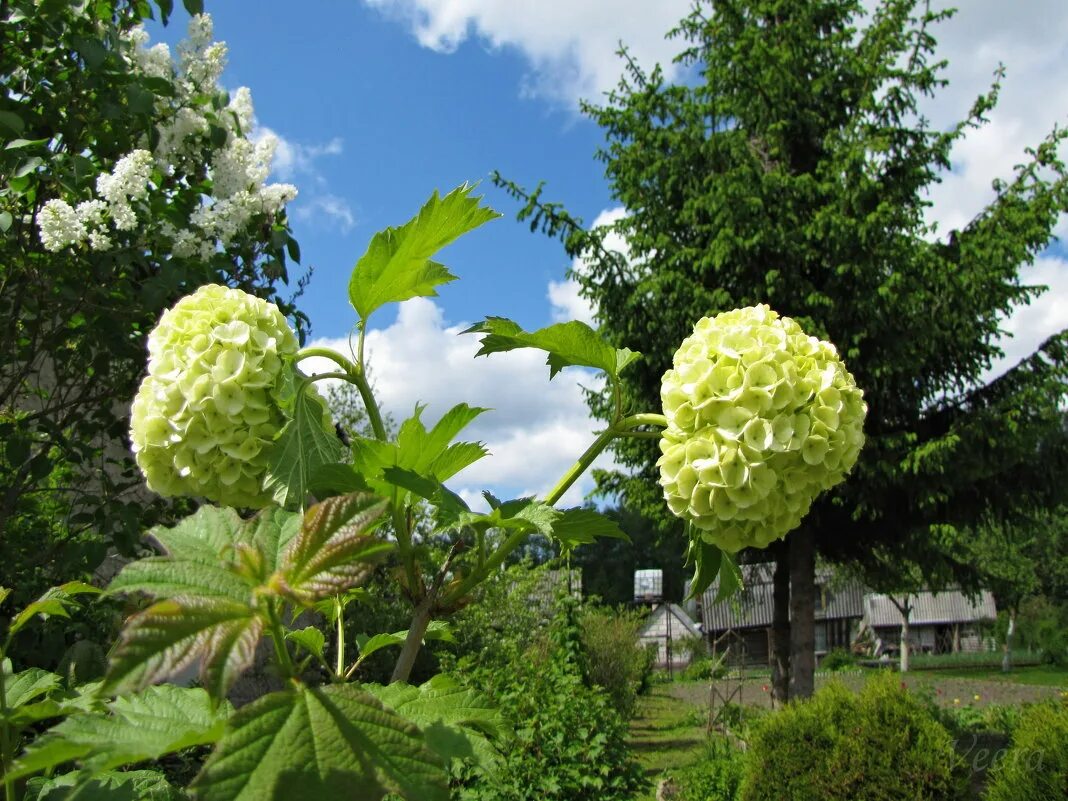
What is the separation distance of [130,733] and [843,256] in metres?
11.2

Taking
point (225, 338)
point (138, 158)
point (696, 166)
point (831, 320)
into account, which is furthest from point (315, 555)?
point (696, 166)

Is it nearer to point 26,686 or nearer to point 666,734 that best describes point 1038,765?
point 26,686

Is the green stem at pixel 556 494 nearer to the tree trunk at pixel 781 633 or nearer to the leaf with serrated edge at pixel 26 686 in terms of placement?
the leaf with serrated edge at pixel 26 686

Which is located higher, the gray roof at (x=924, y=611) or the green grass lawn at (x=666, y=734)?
the gray roof at (x=924, y=611)

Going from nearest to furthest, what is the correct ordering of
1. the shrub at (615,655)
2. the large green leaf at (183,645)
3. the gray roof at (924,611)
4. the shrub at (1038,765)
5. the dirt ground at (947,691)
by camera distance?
the large green leaf at (183,645) → the shrub at (1038,765) → the shrub at (615,655) → the dirt ground at (947,691) → the gray roof at (924,611)

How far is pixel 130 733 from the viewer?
0.65 m

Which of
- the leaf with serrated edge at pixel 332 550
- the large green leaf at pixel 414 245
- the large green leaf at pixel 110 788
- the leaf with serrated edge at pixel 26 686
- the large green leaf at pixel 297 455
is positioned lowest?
the large green leaf at pixel 110 788

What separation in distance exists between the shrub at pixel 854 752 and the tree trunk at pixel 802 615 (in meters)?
4.23

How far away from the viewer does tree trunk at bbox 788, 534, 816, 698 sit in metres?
11.2

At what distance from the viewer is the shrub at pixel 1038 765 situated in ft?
18.0

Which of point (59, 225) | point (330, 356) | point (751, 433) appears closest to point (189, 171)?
point (59, 225)

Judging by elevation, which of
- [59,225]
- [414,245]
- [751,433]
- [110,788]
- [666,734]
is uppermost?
[59,225]

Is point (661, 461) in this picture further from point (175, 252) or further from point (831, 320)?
point (831, 320)

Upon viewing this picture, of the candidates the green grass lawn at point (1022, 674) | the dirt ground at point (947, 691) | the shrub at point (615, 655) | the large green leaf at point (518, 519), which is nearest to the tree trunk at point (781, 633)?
the shrub at point (615, 655)
